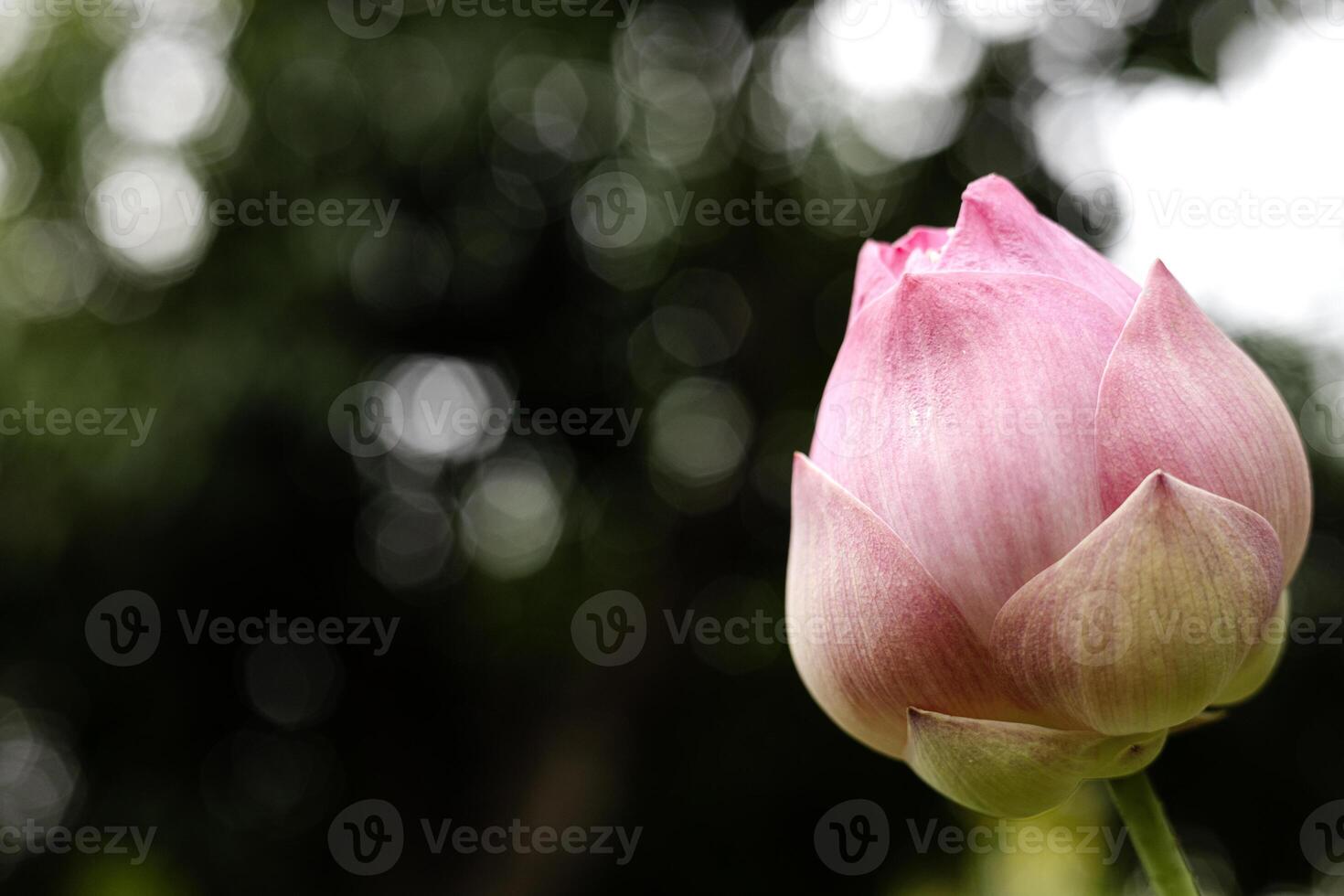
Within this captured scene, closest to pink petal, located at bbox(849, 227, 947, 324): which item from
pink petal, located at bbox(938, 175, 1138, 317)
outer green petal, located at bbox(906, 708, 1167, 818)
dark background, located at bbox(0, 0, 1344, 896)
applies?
pink petal, located at bbox(938, 175, 1138, 317)

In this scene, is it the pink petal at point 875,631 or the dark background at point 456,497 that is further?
the dark background at point 456,497

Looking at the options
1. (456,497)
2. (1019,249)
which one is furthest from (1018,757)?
(456,497)

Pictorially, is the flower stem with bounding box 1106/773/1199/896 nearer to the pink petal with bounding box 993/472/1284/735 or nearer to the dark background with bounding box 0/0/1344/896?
the pink petal with bounding box 993/472/1284/735

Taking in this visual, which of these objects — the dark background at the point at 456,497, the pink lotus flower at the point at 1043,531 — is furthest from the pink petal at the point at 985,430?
the dark background at the point at 456,497

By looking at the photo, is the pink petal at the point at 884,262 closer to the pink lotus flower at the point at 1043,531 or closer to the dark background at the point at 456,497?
the pink lotus flower at the point at 1043,531

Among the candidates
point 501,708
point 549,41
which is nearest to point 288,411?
point 549,41

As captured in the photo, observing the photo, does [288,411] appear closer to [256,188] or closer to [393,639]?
[256,188]
